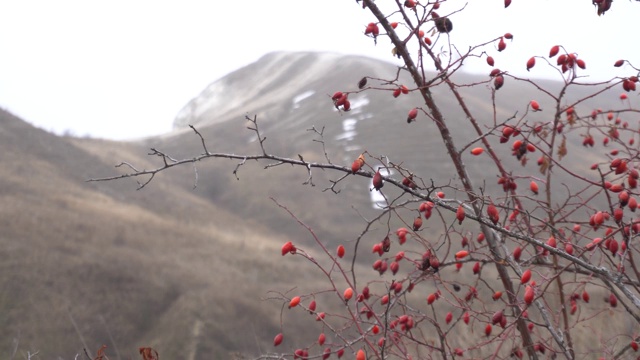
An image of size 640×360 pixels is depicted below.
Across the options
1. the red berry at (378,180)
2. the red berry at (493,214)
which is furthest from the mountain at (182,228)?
the red berry at (493,214)

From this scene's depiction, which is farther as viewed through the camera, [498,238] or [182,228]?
[182,228]

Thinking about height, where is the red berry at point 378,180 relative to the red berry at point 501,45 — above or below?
below

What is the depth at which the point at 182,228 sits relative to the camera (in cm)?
1655

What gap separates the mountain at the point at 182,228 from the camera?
9695 mm

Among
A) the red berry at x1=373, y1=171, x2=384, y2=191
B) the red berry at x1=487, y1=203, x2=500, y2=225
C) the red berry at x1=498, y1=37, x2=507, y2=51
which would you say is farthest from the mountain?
the red berry at x1=498, y1=37, x2=507, y2=51

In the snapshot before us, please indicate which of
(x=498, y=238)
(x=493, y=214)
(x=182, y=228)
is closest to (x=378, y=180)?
(x=493, y=214)

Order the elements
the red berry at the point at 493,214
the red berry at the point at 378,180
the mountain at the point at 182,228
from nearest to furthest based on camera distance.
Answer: the red berry at the point at 378,180
the red berry at the point at 493,214
the mountain at the point at 182,228

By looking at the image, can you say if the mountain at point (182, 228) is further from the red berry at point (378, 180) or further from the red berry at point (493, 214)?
the red berry at point (493, 214)

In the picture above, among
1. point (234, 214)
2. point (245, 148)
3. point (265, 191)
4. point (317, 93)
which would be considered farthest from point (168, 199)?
point (317, 93)

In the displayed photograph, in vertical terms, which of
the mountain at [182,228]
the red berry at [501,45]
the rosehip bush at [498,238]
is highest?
the red berry at [501,45]

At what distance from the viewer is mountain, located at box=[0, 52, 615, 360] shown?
9.70m

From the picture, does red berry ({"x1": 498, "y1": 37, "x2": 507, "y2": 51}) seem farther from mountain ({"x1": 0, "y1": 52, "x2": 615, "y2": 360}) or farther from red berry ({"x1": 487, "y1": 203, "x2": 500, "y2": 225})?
red berry ({"x1": 487, "y1": 203, "x2": 500, "y2": 225})

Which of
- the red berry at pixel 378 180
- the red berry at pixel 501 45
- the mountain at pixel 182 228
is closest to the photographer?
the red berry at pixel 378 180

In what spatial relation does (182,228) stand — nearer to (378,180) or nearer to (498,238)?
(498,238)
